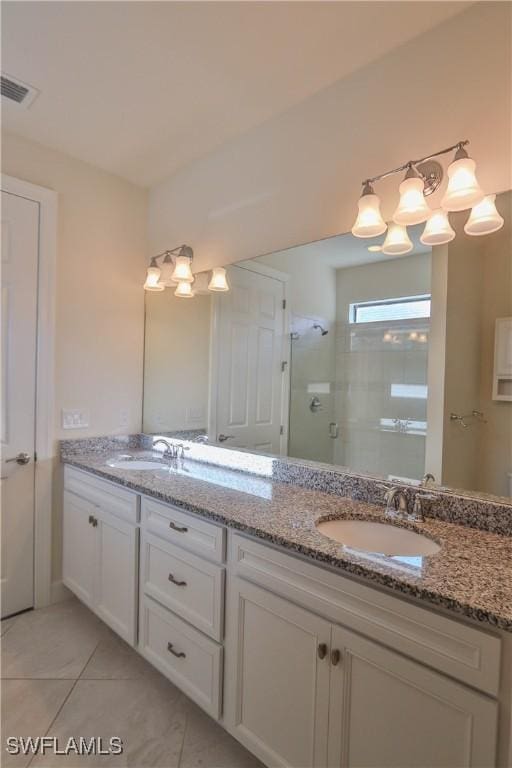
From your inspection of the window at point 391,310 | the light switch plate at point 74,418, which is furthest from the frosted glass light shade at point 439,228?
the light switch plate at point 74,418

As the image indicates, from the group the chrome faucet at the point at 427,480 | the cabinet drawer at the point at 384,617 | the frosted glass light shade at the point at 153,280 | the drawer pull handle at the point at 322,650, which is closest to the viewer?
the cabinet drawer at the point at 384,617

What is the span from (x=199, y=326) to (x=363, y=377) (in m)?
1.12

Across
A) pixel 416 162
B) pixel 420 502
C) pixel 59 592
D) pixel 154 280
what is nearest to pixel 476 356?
pixel 420 502

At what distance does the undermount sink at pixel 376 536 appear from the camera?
1273 mm

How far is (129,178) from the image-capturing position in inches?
101

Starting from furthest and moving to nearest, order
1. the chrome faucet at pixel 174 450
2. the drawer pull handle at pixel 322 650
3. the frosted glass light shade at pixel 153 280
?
1. the frosted glass light shade at pixel 153 280
2. the chrome faucet at pixel 174 450
3. the drawer pull handle at pixel 322 650

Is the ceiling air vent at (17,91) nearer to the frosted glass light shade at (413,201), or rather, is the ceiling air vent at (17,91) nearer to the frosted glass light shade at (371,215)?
the frosted glass light shade at (371,215)

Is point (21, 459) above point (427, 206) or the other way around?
the other way around

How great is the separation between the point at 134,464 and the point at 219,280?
45.7 inches

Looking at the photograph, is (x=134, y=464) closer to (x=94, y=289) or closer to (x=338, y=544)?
(x=94, y=289)

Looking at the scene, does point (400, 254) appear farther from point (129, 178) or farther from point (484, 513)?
point (129, 178)

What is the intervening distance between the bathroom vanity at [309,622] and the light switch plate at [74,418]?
0.65 metres

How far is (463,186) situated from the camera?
48.1 inches

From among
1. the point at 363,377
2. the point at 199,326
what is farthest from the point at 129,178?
the point at 363,377
